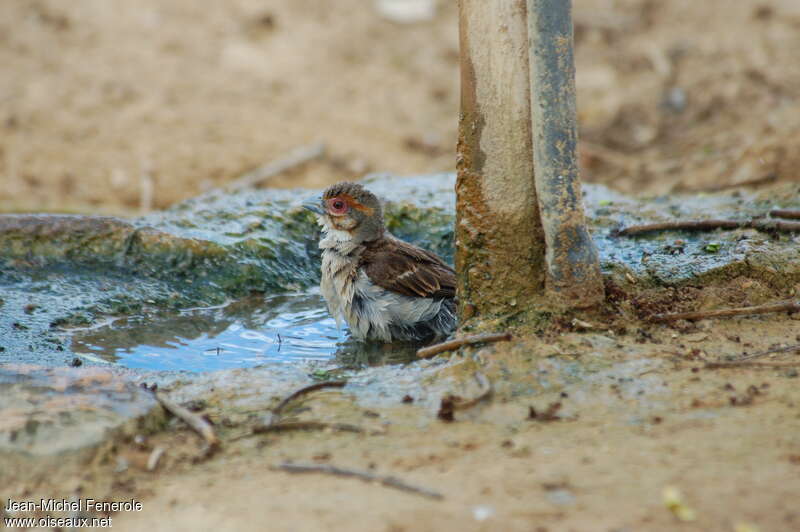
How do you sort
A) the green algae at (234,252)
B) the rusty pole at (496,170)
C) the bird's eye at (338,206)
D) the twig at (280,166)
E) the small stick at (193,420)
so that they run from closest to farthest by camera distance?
the small stick at (193,420) → the rusty pole at (496,170) → the green algae at (234,252) → the bird's eye at (338,206) → the twig at (280,166)

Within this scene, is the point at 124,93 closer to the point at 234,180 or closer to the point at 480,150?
the point at 234,180

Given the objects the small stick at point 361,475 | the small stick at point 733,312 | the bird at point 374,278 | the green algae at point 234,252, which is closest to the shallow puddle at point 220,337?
the green algae at point 234,252

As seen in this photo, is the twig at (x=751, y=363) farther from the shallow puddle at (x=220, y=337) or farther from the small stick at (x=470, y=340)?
the shallow puddle at (x=220, y=337)

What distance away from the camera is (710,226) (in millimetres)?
5898

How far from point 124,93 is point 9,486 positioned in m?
9.62

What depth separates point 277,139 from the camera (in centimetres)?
1188

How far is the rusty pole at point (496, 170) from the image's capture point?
4.30m

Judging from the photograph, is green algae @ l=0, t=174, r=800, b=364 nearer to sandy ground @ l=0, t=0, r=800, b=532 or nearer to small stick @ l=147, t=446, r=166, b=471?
sandy ground @ l=0, t=0, r=800, b=532

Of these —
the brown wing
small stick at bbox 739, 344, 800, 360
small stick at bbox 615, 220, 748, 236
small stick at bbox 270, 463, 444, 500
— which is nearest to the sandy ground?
small stick at bbox 270, 463, 444, 500

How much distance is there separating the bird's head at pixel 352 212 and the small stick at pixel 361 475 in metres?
2.67

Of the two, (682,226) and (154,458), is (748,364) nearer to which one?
(682,226)

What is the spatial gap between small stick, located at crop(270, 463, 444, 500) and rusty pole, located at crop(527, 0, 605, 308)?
1.62 metres

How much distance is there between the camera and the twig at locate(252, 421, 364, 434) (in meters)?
3.72

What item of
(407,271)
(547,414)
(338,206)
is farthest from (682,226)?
(547,414)
